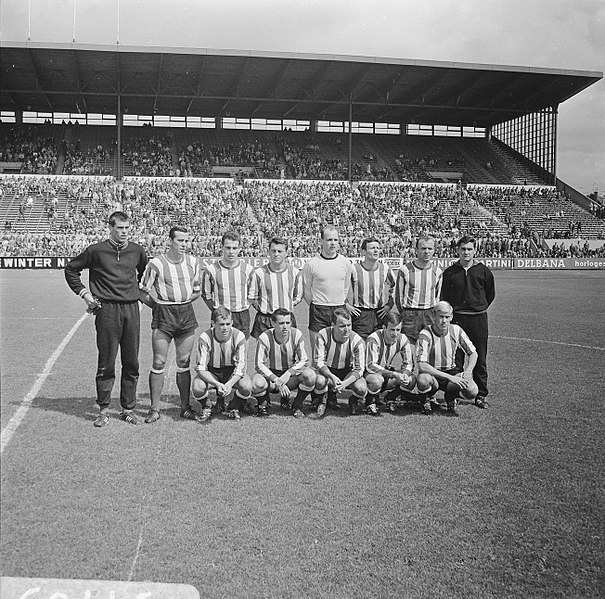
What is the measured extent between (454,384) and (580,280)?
68.2 ft

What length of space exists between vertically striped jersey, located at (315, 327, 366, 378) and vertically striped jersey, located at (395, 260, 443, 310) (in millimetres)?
757

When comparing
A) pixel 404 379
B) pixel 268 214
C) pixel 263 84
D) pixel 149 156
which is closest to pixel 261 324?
pixel 404 379

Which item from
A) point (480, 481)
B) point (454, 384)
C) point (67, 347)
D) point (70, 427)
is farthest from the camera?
point (67, 347)

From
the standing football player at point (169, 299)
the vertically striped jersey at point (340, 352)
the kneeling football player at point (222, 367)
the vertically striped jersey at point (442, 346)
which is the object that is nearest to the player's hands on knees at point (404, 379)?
the vertically striped jersey at point (442, 346)

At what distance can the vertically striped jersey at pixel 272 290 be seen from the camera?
6.41 metres

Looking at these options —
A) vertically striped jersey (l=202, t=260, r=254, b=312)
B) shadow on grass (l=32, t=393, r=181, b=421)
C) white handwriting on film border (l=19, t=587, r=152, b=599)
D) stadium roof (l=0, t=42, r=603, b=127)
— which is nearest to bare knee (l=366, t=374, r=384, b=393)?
A: vertically striped jersey (l=202, t=260, r=254, b=312)

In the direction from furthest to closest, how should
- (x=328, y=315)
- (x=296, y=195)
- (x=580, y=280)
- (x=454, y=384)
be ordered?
(x=296, y=195) < (x=580, y=280) < (x=328, y=315) < (x=454, y=384)

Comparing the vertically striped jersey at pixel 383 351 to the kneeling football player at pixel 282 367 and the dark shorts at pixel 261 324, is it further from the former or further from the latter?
the dark shorts at pixel 261 324

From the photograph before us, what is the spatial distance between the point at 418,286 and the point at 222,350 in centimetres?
205

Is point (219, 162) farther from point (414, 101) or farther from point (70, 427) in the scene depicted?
point (70, 427)

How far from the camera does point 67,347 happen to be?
9453mm

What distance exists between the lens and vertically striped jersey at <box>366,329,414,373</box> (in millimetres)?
6152

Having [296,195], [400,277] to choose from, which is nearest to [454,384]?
[400,277]

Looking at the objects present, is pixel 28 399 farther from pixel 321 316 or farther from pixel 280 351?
pixel 321 316
